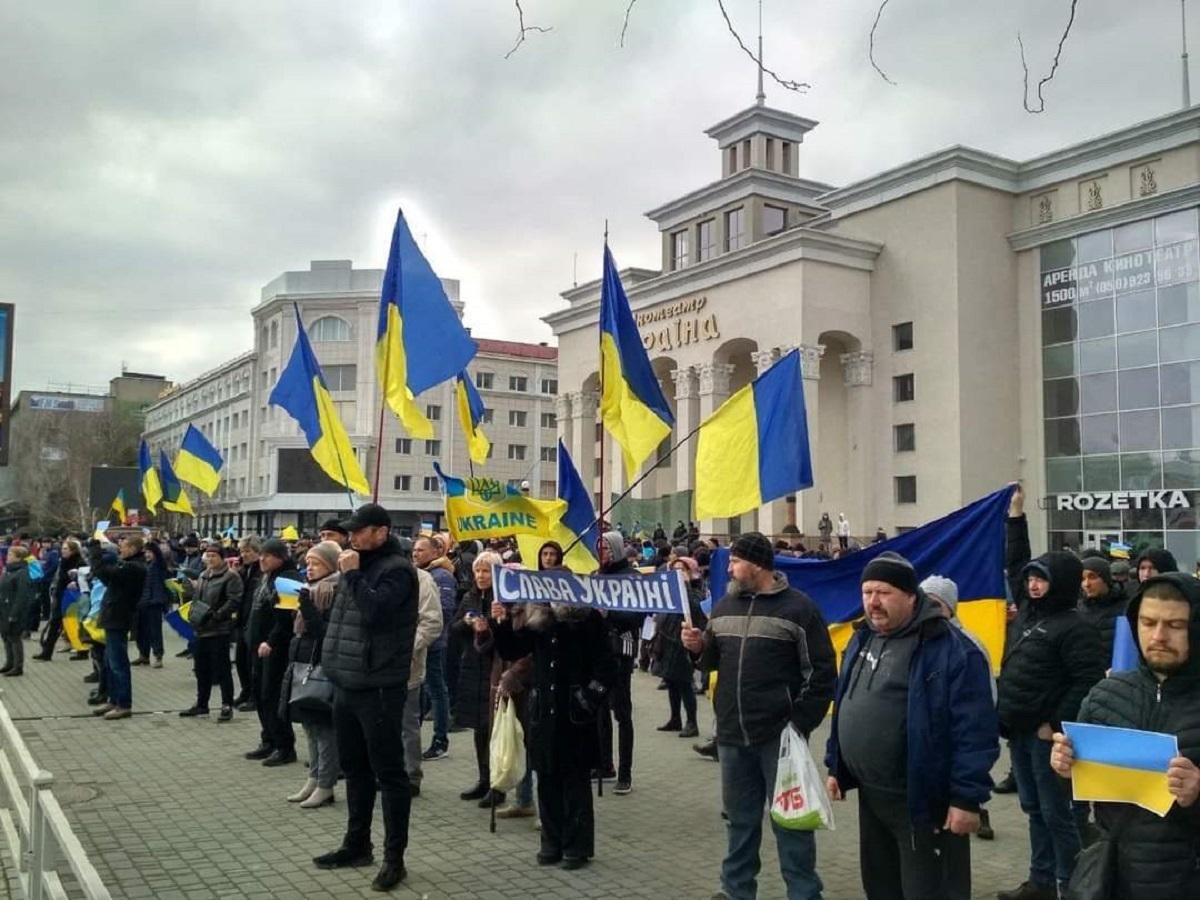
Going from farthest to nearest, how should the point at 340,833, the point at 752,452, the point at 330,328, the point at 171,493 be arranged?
the point at 330,328 → the point at 171,493 → the point at 752,452 → the point at 340,833

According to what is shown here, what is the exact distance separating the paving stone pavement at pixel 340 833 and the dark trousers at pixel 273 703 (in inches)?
11.8

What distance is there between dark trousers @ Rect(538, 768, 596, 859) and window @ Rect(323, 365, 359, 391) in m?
63.7

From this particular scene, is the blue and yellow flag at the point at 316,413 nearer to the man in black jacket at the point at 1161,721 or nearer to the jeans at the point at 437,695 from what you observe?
the jeans at the point at 437,695

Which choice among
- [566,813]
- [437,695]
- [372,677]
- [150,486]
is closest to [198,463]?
[150,486]

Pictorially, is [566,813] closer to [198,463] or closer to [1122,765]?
[1122,765]

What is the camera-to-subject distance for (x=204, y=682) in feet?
38.2

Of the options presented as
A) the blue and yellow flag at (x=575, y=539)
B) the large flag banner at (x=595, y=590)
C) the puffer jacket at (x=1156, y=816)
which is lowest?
the puffer jacket at (x=1156, y=816)

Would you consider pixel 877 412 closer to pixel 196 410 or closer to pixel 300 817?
pixel 300 817

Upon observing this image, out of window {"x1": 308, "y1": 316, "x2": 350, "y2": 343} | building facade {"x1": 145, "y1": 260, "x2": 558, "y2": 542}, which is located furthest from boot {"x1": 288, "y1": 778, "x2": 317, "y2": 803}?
window {"x1": 308, "y1": 316, "x2": 350, "y2": 343}

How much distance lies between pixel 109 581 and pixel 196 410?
8015cm

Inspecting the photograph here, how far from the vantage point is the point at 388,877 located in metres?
6.03

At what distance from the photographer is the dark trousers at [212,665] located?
11.3 meters

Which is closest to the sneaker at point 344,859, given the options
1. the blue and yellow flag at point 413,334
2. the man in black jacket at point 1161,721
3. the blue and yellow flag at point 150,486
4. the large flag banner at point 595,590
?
the large flag banner at point 595,590

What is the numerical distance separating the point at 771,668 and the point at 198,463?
50.6ft
